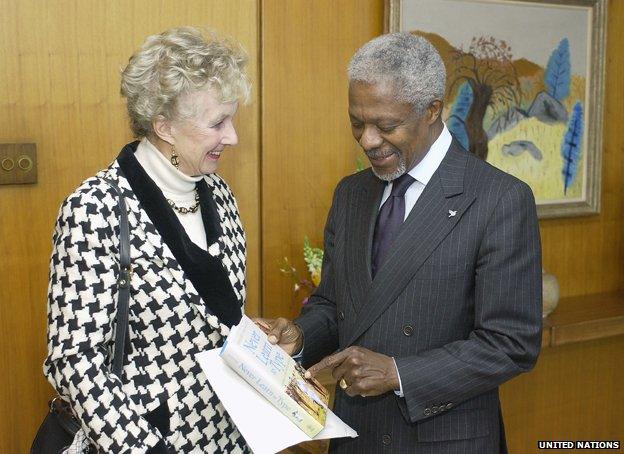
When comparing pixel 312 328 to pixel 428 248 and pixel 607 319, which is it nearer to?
pixel 428 248

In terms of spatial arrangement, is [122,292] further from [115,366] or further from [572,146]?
[572,146]

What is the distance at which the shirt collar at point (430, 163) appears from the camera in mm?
2027

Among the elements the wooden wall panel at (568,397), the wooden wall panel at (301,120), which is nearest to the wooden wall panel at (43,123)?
the wooden wall panel at (301,120)

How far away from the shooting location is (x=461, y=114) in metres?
3.44

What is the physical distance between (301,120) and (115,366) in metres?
1.52

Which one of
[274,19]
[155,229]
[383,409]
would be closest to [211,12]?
[274,19]

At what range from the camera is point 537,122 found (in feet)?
12.1

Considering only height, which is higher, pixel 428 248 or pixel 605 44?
pixel 605 44

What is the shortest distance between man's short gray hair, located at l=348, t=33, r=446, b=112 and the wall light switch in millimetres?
1215

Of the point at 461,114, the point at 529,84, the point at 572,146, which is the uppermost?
the point at 529,84

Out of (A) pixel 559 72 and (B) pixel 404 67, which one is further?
(A) pixel 559 72

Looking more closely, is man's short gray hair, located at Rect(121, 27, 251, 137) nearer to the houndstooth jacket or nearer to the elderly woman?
the elderly woman

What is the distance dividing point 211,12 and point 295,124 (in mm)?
535

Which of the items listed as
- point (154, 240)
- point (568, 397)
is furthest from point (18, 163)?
point (568, 397)
